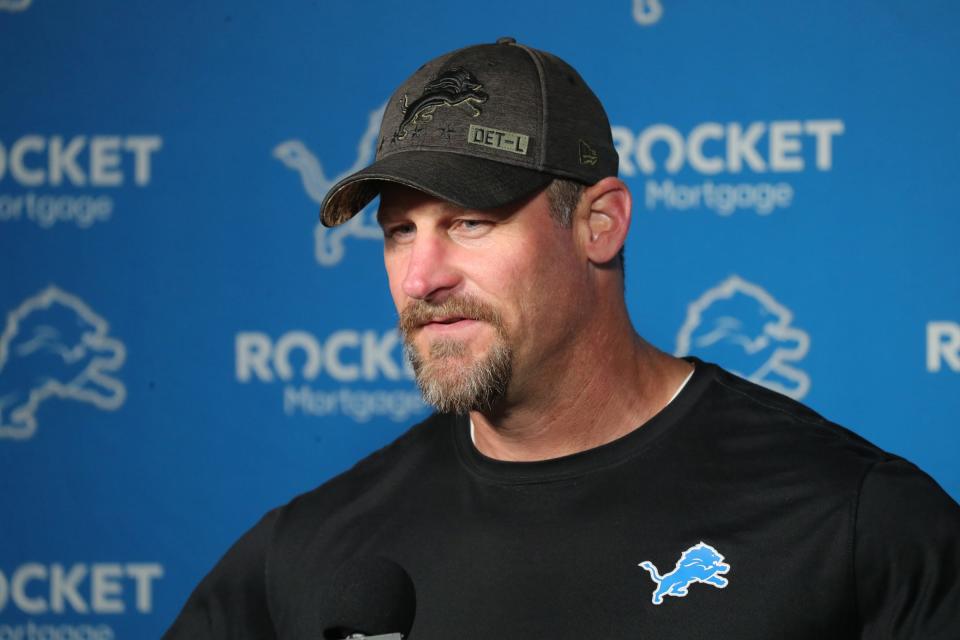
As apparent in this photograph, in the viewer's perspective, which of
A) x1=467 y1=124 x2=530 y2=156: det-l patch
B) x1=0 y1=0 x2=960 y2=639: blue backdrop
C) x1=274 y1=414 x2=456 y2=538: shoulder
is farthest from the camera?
x1=0 y1=0 x2=960 y2=639: blue backdrop

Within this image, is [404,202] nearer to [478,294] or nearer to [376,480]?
[478,294]

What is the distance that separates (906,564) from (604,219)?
45cm

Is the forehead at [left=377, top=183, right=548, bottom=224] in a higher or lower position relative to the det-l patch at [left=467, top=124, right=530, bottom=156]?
lower

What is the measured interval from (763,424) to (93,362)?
1.36m

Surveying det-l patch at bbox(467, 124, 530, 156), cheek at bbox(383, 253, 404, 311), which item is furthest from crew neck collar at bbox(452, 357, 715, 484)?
det-l patch at bbox(467, 124, 530, 156)

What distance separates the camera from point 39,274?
2221mm

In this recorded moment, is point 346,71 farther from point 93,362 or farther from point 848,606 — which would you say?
point 848,606

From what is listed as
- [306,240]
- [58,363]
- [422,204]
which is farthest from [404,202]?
[58,363]

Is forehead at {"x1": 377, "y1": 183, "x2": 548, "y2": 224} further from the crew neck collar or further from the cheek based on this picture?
the crew neck collar

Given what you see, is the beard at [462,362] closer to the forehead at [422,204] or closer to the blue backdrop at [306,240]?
the forehead at [422,204]

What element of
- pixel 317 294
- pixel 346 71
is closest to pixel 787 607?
pixel 317 294

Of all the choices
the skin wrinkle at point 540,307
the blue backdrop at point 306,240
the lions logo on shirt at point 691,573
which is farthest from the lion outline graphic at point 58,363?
the lions logo on shirt at point 691,573

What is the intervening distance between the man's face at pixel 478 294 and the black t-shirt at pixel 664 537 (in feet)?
0.42

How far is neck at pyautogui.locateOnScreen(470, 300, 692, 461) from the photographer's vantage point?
50.0 inches
